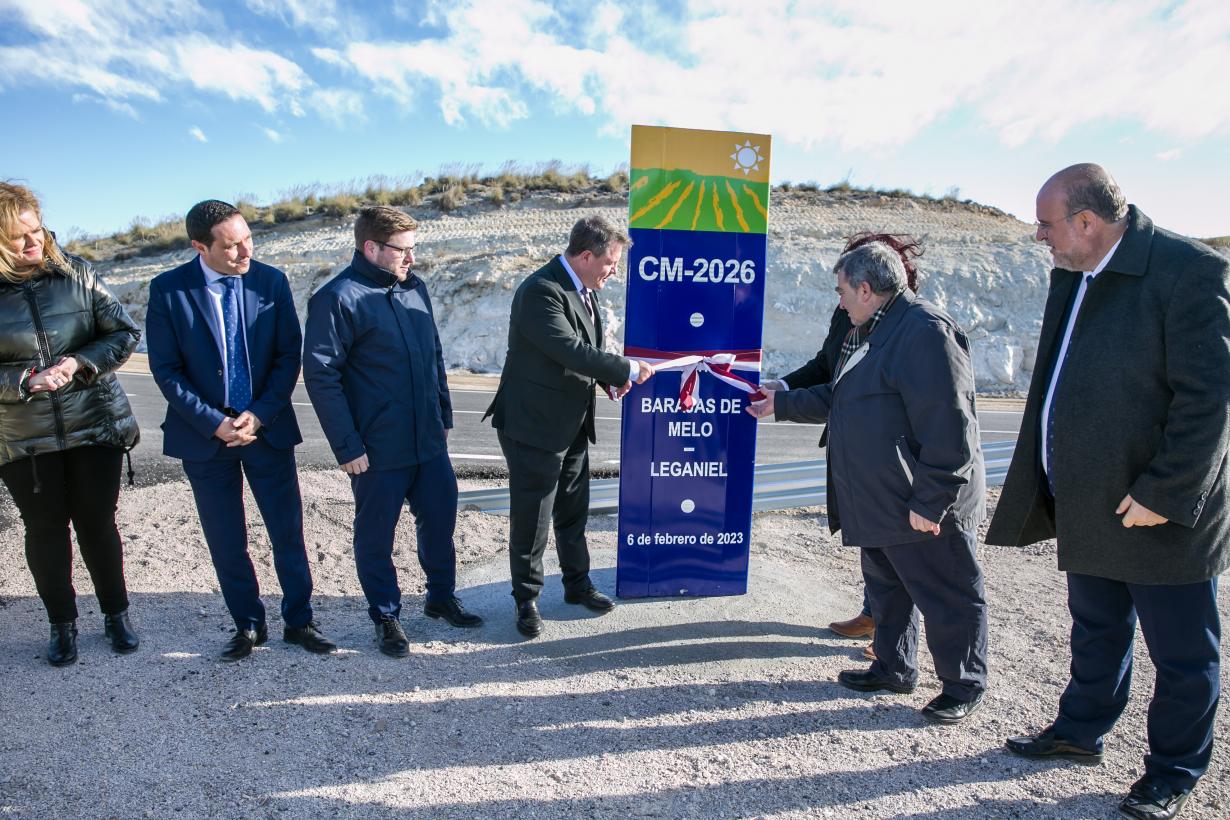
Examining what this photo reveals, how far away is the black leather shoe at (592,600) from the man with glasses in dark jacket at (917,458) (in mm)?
1449

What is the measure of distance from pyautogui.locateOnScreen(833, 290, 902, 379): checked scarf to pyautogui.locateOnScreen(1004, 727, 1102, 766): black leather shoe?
1.58 metres

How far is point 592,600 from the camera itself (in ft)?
14.2

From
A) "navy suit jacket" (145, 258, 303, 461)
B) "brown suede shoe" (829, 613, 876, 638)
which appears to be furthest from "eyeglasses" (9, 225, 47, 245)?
"brown suede shoe" (829, 613, 876, 638)

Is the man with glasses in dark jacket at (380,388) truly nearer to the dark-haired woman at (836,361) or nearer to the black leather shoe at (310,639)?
the black leather shoe at (310,639)

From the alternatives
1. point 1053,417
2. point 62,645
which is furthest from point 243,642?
point 1053,417

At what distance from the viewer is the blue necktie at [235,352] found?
3.61m

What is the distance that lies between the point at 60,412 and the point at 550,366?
2.11 meters

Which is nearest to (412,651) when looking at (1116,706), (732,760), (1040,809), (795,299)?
(732,760)

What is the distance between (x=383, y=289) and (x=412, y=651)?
1.68 m

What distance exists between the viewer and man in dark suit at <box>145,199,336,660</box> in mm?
3504

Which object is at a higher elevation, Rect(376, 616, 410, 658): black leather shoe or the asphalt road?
the asphalt road

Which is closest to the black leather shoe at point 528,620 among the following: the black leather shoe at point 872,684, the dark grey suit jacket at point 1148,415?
the black leather shoe at point 872,684

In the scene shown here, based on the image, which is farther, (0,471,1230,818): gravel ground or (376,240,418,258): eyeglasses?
(376,240,418,258): eyeglasses

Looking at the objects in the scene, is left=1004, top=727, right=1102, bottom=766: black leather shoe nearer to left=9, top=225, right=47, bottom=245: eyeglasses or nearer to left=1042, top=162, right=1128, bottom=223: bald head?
left=1042, top=162, right=1128, bottom=223: bald head
